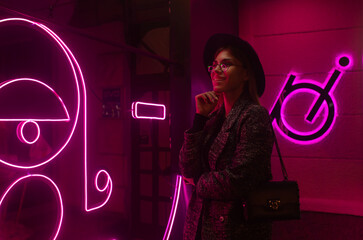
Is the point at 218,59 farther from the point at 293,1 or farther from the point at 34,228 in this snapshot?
the point at 34,228

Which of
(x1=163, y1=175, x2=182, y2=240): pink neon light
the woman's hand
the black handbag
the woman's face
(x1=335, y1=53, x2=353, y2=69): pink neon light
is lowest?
(x1=163, y1=175, x2=182, y2=240): pink neon light

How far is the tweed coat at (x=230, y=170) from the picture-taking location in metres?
1.47

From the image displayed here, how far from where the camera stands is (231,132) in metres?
1.61

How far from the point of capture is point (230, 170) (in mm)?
1485

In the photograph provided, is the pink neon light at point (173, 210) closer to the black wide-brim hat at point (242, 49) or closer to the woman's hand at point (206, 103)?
the woman's hand at point (206, 103)

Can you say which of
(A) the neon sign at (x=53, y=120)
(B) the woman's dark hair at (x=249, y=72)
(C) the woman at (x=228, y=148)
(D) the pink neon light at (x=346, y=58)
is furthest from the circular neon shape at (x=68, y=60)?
(D) the pink neon light at (x=346, y=58)

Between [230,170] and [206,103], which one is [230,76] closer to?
[206,103]

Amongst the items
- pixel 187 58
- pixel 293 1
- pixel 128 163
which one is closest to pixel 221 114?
pixel 187 58

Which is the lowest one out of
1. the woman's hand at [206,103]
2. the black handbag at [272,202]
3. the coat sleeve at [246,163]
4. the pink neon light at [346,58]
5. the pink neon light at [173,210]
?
the pink neon light at [173,210]

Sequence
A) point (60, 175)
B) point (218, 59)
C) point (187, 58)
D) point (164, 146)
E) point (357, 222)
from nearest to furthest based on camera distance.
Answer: point (218, 59) < point (187, 58) < point (357, 222) < point (164, 146) < point (60, 175)

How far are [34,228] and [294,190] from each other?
4491 mm

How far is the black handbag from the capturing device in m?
1.51

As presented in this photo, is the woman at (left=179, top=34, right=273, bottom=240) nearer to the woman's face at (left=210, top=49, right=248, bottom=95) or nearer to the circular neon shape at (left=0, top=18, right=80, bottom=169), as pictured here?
the woman's face at (left=210, top=49, right=248, bottom=95)

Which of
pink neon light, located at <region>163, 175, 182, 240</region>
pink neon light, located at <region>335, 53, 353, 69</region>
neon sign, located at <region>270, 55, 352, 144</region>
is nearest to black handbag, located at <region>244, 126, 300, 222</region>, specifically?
pink neon light, located at <region>163, 175, 182, 240</region>
